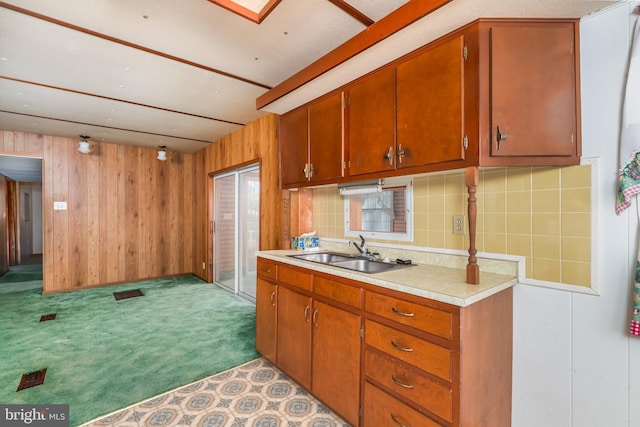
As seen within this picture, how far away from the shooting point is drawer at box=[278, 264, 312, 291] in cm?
203

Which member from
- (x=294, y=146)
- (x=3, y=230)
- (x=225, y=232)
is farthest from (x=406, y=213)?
(x=3, y=230)

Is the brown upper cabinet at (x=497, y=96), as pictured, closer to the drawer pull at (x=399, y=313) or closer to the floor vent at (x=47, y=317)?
the drawer pull at (x=399, y=313)

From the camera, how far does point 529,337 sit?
61.9 inches

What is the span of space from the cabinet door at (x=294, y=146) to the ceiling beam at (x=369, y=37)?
0.29 meters

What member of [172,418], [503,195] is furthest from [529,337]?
[172,418]

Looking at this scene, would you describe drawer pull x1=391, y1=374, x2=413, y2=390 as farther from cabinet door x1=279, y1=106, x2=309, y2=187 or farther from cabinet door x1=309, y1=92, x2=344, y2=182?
cabinet door x1=279, y1=106, x2=309, y2=187

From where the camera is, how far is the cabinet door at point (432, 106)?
1.46m

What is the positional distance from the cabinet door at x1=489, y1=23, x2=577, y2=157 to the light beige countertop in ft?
2.17

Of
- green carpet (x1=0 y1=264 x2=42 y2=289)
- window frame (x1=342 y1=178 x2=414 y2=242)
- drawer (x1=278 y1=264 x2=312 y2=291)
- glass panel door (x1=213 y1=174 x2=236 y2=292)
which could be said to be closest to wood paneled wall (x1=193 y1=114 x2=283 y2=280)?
glass panel door (x1=213 y1=174 x2=236 y2=292)

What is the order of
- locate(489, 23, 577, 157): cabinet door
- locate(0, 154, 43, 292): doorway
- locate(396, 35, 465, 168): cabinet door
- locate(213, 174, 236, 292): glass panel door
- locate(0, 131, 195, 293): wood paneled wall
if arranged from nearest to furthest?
locate(489, 23, 577, 157): cabinet door, locate(396, 35, 465, 168): cabinet door, locate(0, 131, 195, 293): wood paneled wall, locate(213, 174, 236, 292): glass panel door, locate(0, 154, 43, 292): doorway

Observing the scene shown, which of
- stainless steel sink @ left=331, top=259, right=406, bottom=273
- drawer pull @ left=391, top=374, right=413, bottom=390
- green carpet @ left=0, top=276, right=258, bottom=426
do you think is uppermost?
stainless steel sink @ left=331, top=259, right=406, bottom=273

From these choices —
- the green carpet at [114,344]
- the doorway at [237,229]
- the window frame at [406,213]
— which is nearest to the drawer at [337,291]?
the window frame at [406,213]

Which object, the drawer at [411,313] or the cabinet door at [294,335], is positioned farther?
the cabinet door at [294,335]

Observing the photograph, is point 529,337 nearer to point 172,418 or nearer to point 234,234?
point 172,418
